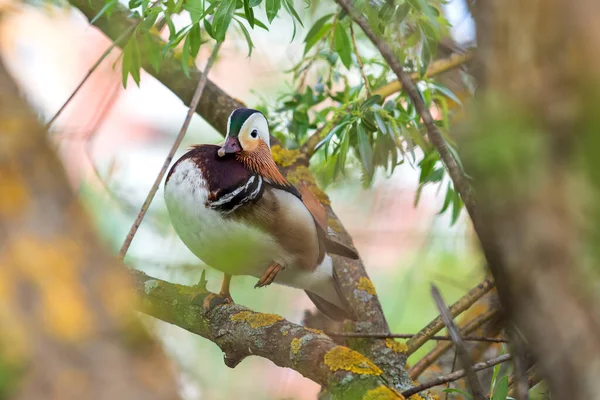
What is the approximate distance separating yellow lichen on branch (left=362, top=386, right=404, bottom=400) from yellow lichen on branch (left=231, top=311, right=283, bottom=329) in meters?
0.35

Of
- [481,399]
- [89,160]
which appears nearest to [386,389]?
[481,399]

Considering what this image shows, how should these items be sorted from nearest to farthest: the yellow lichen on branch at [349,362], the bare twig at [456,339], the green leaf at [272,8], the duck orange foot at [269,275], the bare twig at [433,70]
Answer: the bare twig at [456,339], the yellow lichen on branch at [349,362], the green leaf at [272,8], the duck orange foot at [269,275], the bare twig at [433,70]

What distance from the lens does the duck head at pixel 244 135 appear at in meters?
1.80

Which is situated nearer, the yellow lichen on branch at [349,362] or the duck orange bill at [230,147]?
the yellow lichen on branch at [349,362]

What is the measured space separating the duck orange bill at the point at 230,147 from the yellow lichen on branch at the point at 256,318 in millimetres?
439

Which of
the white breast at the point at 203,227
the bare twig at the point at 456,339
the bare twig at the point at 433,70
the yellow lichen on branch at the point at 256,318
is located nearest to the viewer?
the bare twig at the point at 456,339

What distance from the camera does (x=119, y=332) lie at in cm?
53

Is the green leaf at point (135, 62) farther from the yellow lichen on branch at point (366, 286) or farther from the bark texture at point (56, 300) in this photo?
the bark texture at point (56, 300)

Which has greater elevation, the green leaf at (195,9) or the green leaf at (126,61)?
the green leaf at (195,9)

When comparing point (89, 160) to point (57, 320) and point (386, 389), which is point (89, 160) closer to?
point (386, 389)

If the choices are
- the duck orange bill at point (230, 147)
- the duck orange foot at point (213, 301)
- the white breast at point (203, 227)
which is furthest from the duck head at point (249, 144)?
the duck orange foot at point (213, 301)

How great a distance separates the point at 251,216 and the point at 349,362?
57 centimetres

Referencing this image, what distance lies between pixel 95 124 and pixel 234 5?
0.59 meters

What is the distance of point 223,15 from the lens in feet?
4.35
